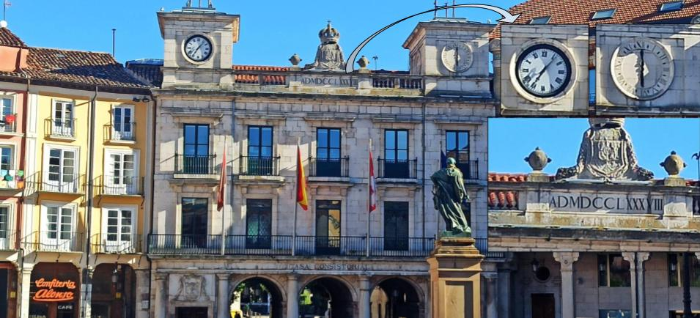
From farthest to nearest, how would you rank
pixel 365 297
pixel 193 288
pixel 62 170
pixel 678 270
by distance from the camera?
pixel 678 270, pixel 365 297, pixel 62 170, pixel 193 288

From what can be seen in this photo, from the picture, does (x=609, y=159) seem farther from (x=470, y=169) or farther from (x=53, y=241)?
(x=53, y=241)

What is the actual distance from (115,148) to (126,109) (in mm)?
1596

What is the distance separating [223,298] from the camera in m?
48.0

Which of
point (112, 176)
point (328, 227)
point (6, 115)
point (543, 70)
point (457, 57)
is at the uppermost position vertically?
point (457, 57)

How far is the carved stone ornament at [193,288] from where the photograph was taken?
157ft

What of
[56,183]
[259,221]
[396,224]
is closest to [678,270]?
[396,224]

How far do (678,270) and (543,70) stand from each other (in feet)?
36.2

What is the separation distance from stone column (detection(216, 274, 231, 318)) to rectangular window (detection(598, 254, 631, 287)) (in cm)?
1525

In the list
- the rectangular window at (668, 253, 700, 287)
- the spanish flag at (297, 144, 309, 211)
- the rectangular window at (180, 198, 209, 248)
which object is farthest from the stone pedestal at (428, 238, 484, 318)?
the rectangular window at (668, 253, 700, 287)

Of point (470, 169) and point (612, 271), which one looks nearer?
point (470, 169)

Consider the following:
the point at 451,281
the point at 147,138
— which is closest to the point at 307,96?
the point at 147,138

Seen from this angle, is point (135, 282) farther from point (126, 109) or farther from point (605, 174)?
point (605, 174)

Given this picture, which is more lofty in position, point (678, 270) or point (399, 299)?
point (678, 270)

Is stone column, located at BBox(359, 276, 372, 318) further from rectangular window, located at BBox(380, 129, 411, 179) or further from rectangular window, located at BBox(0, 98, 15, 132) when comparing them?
rectangular window, located at BBox(0, 98, 15, 132)
